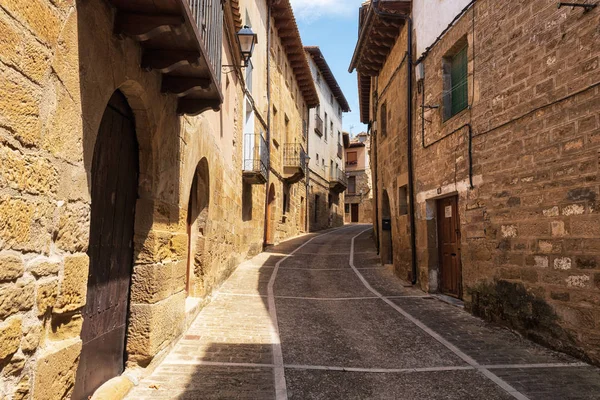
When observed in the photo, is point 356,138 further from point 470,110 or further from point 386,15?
point 470,110

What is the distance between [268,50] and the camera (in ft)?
46.9

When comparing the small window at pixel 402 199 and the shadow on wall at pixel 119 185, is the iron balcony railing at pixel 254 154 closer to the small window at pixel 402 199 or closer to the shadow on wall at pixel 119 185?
the small window at pixel 402 199

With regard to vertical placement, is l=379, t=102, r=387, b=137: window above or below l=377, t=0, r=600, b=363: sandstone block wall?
above

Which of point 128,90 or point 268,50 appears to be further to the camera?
point 268,50

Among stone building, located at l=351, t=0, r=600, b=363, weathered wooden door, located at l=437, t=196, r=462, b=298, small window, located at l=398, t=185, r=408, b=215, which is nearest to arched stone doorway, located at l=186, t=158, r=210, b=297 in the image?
stone building, located at l=351, t=0, r=600, b=363

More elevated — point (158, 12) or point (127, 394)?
point (158, 12)

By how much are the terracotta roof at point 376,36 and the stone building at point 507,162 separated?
0.33 meters

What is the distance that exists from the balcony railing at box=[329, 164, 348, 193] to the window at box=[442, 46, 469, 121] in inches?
817

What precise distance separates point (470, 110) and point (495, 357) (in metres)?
4.00

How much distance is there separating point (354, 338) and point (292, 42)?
14.8 m

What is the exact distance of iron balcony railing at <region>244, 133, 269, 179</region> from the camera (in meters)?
11.5

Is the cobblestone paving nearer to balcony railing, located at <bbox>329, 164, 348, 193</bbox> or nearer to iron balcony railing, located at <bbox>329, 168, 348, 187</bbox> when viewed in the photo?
balcony railing, located at <bbox>329, 164, 348, 193</bbox>

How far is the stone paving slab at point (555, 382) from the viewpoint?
152 inches

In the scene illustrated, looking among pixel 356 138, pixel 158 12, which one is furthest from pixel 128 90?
pixel 356 138
